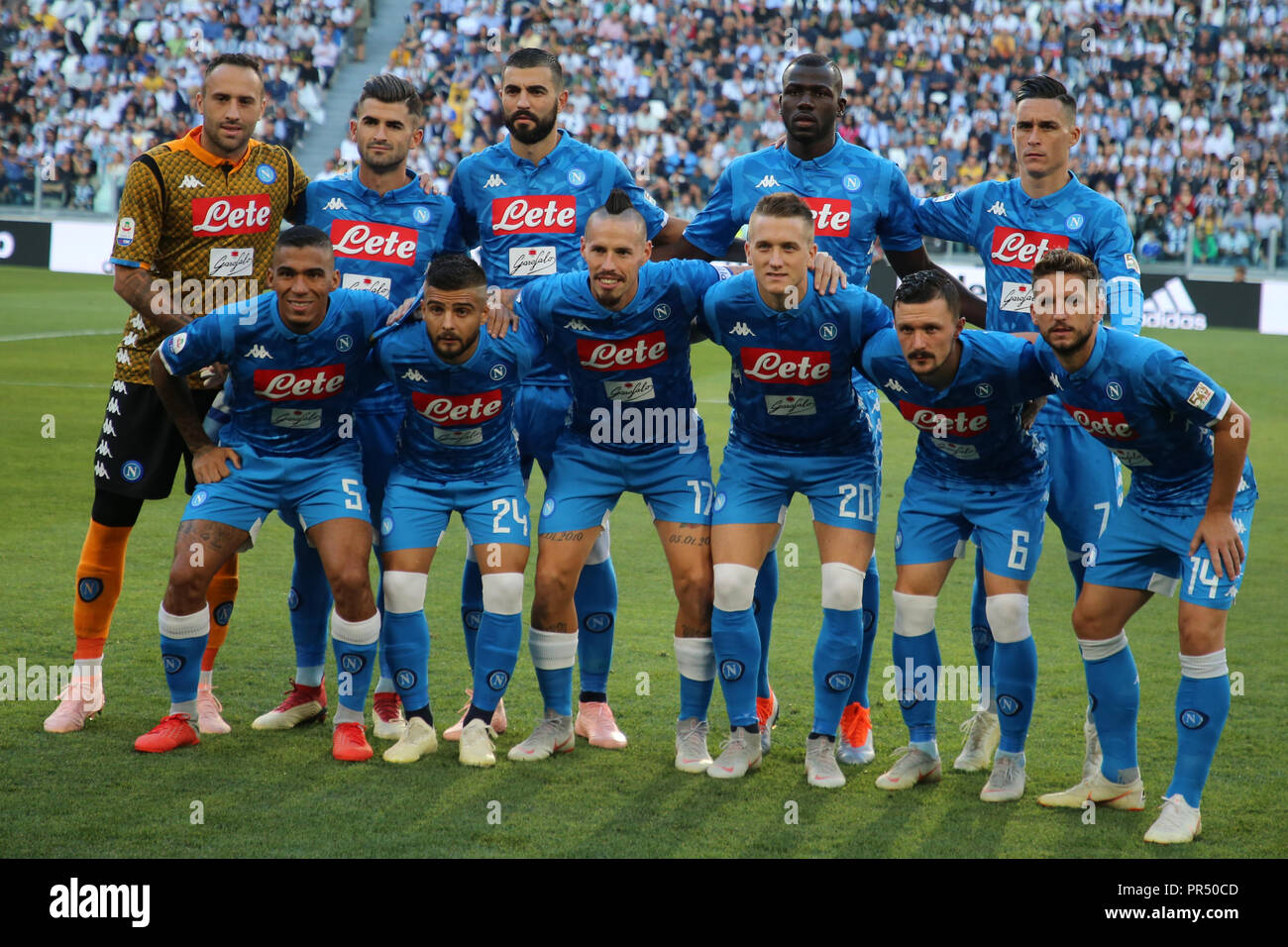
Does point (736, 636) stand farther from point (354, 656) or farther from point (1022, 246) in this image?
point (1022, 246)

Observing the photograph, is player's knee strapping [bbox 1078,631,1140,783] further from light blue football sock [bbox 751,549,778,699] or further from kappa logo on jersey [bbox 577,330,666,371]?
kappa logo on jersey [bbox 577,330,666,371]

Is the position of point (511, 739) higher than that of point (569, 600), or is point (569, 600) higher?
point (569, 600)

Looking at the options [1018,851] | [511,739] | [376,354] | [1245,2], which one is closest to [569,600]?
[511,739]

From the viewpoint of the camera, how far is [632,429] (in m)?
5.57

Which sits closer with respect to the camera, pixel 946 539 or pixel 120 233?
pixel 946 539

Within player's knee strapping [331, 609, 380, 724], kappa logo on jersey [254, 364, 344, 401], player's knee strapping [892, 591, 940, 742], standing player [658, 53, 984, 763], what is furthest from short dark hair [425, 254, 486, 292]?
player's knee strapping [892, 591, 940, 742]

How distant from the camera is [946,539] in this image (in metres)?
5.24

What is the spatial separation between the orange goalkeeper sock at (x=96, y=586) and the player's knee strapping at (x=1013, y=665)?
358cm

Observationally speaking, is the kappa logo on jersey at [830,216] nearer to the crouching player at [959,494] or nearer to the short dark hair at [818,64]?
the short dark hair at [818,64]

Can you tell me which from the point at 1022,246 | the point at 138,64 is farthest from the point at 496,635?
the point at 138,64

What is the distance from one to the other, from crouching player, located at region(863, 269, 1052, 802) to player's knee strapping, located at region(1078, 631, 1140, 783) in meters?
0.24

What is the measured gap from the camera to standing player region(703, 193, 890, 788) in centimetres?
520

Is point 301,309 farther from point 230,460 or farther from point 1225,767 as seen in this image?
point 1225,767
